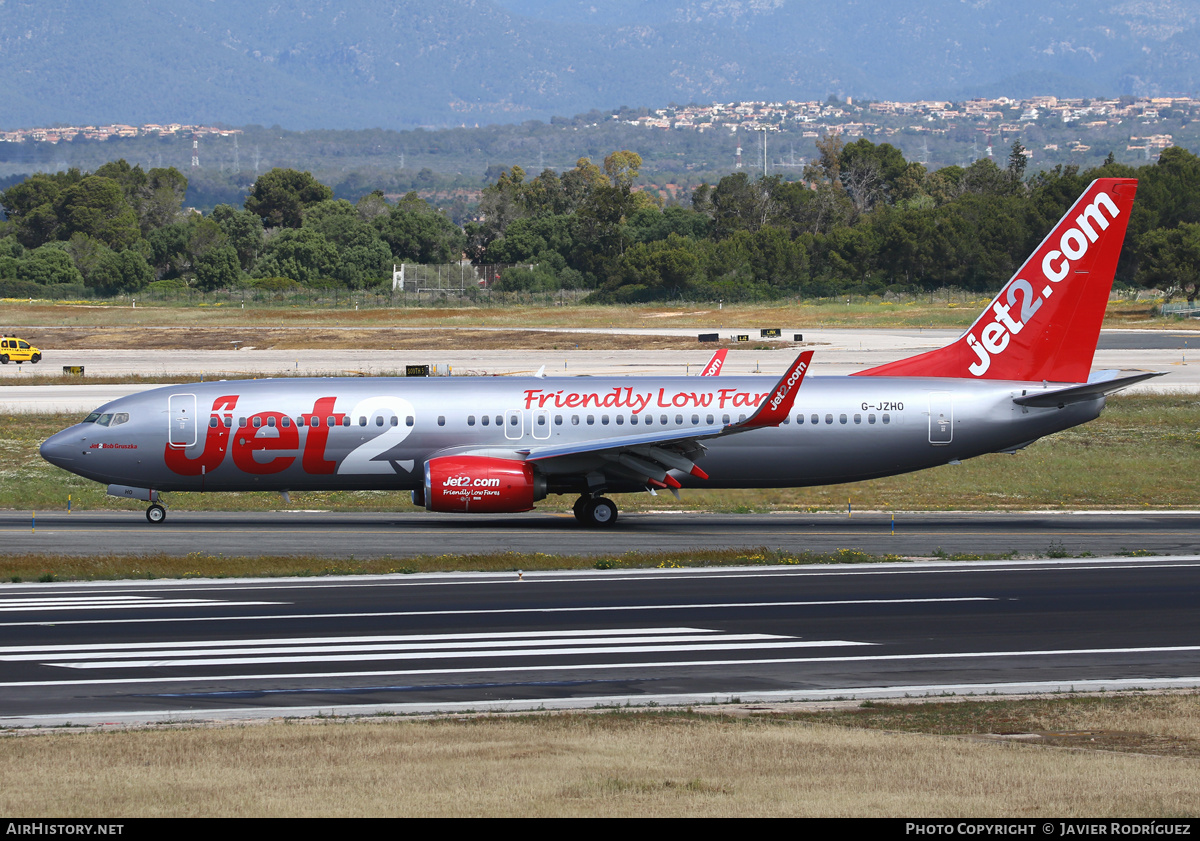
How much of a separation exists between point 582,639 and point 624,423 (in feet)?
49.3

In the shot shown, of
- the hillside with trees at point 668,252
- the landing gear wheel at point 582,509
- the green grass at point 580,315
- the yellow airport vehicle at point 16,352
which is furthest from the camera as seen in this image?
the hillside with trees at point 668,252

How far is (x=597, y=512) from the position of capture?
3731cm

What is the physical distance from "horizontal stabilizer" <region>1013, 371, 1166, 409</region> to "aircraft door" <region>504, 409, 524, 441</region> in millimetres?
13514

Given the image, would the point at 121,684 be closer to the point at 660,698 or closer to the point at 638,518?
the point at 660,698

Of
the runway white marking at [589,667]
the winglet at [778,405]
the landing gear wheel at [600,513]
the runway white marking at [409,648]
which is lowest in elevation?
the landing gear wheel at [600,513]

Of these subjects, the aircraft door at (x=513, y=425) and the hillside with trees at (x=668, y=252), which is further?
the hillside with trees at (x=668, y=252)

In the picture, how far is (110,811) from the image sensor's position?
12.2 m

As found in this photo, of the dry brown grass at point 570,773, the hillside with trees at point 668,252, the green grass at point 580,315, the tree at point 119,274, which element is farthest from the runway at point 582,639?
the tree at point 119,274

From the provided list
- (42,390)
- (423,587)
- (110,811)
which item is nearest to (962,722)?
(110,811)

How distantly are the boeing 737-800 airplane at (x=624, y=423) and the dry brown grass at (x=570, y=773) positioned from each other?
19837 millimetres

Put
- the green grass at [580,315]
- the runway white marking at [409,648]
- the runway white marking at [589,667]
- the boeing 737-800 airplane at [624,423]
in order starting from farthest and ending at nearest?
the green grass at [580,315], the boeing 737-800 airplane at [624,423], the runway white marking at [409,648], the runway white marking at [589,667]

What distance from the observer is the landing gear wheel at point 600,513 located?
122 ft

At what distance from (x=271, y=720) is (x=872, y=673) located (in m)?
8.69

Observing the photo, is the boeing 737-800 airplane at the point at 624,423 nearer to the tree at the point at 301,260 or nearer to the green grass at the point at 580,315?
the green grass at the point at 580,315
